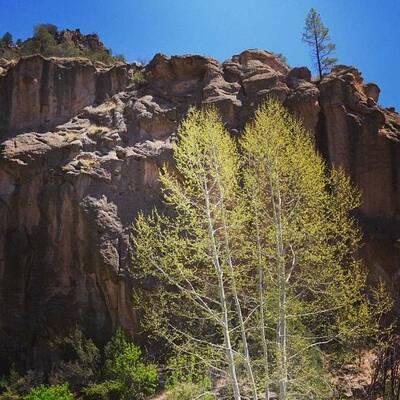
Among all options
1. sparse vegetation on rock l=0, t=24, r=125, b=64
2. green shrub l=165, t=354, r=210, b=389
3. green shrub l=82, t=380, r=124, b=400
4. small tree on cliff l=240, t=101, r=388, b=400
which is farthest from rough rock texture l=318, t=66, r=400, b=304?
sparse vegetation on rock l=0, t=24, r=125, b=64

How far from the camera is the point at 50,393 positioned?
16688mm

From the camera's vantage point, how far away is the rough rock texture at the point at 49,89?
84.5ft

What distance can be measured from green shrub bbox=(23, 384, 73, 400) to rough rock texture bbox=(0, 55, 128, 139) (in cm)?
1362

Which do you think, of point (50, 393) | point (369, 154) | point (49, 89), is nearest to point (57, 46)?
point (49, 89)

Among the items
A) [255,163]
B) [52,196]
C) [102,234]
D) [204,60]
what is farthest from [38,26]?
[255,163]

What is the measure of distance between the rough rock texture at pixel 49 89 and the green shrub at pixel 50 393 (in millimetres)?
13618

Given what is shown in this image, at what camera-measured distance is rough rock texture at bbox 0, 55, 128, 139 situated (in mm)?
25766

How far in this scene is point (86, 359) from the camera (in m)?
18.3

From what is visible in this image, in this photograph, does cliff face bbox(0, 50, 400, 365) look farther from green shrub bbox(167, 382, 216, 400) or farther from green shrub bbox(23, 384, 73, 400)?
green shrub bbox(167, 382, 216, 400)

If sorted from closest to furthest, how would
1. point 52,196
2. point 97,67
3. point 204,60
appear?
point 52,196, point 204,60, point 97,67

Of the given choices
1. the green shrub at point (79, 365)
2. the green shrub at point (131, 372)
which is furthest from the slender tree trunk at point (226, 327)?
the green shrub at point (79, 365)

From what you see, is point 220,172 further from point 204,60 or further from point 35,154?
point 204,60

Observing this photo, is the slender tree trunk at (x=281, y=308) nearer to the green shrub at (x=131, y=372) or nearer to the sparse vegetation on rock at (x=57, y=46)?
the green shrub at (x=131, y=372)

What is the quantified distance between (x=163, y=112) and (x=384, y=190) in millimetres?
11350
